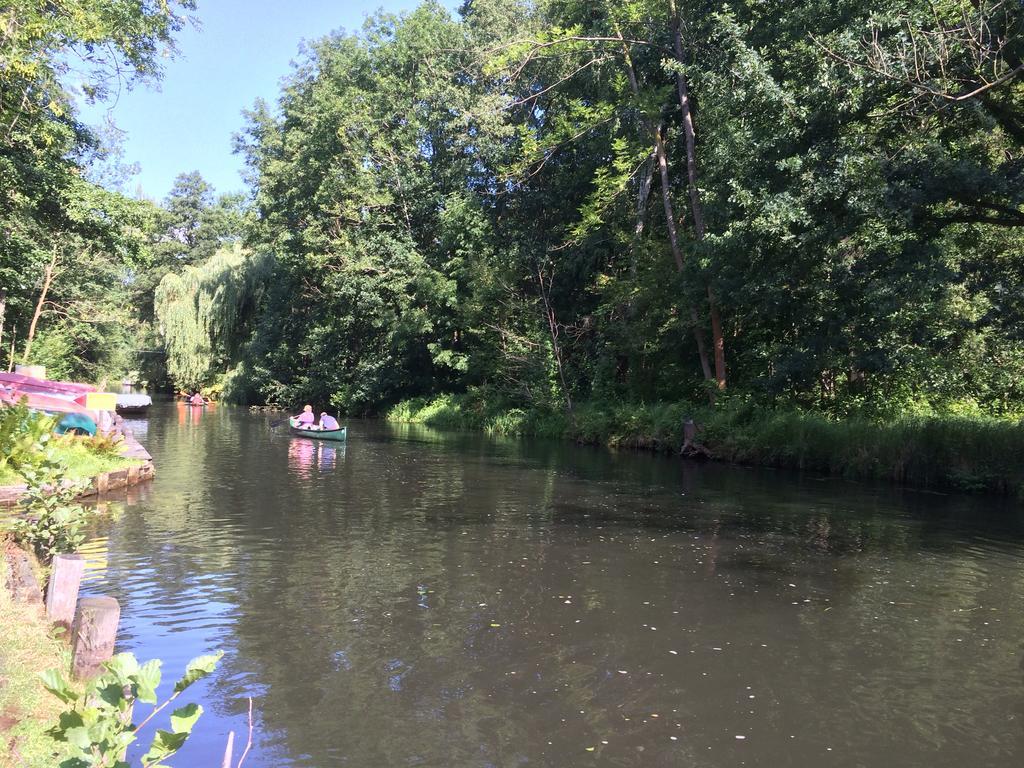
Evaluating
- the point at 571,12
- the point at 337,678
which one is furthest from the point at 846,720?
the point at 571,12

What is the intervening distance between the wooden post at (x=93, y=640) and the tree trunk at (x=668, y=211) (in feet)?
78.5

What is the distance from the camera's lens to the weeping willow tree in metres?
50.5

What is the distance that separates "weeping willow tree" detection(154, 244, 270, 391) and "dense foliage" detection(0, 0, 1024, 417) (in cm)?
17

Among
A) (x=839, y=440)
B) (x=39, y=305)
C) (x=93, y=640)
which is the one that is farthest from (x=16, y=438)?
(x=39, y=305)

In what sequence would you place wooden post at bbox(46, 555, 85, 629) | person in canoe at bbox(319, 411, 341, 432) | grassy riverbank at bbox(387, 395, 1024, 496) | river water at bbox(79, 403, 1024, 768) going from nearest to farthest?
river water at bbox(79, 403, 1024, 768) → wooden post at bbox(46, 555, 85, 629) → grassy riverbank at bbox(387, 395, 1024, 496) → person in canoe at bbox(319, 411, 341, 432)

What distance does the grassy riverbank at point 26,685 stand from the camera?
3935mm

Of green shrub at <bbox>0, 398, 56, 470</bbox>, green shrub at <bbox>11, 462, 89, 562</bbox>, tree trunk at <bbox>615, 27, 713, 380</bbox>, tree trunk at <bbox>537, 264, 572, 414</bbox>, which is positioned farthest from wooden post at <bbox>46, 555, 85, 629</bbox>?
tree trunk at <bbox>537, 264, 572, 414</bbox>

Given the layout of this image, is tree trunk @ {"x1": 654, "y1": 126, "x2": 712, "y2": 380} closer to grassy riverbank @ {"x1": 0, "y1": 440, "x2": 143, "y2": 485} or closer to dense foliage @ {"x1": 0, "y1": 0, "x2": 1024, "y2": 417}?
dense foliage @ {"x1": 0, "y1": 0, "x2": 1024, "y2": 417}

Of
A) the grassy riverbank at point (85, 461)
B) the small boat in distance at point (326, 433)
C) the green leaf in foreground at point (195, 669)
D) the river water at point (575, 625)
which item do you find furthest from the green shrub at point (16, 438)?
the small boat in distance at point (326, 433)

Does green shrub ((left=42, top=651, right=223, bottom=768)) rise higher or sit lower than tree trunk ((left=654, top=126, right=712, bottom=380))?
lower

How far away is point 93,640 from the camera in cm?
491

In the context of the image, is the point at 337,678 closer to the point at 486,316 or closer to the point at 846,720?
the point at 846,720

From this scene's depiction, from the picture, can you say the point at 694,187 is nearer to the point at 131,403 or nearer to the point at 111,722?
the point at 111,722

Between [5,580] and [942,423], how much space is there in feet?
61.8
